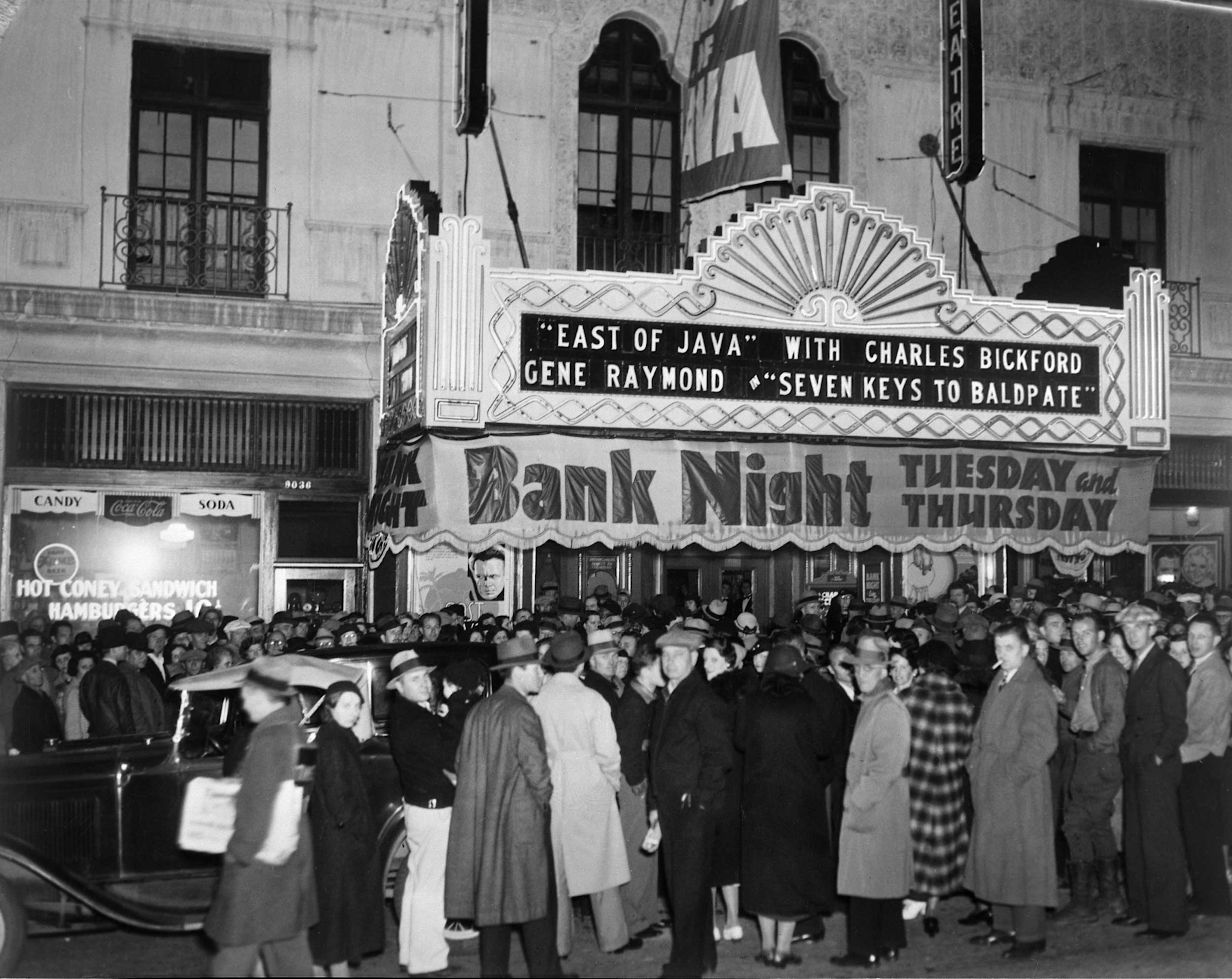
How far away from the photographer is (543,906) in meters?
7.29

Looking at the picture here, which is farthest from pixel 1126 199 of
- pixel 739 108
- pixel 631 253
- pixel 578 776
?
pixel 578 776

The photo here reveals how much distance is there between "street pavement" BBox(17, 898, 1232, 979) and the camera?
7832mm

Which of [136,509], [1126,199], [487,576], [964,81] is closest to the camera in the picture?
[964,81]

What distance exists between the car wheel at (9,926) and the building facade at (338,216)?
8.64 m

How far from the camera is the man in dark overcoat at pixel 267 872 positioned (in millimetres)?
5910

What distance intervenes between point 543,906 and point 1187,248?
15.9 metres

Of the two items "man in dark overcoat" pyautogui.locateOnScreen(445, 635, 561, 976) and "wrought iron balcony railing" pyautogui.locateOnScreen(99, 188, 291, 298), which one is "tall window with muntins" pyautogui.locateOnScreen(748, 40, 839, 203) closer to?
"wrought iron balcony railing" pyautogui.locateOnScreen(99, 188, 291, 298)

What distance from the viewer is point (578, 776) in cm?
776

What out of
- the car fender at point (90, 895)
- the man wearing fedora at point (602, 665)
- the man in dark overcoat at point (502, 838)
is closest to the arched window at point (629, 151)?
the man wearing fedora at point (602, 665)

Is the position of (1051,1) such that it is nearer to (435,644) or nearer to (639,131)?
(639,131)

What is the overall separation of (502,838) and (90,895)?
2.38 m

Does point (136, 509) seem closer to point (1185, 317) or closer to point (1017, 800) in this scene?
point (1017, 800)

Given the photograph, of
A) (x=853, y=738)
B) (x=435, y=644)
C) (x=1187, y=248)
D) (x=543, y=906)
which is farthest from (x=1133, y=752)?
(x=1187, y=248)

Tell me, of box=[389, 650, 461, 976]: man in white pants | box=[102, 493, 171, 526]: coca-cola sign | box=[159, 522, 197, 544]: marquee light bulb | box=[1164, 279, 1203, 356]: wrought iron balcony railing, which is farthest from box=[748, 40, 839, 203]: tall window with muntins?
box=[389, 650, 461, 976]: man in white pants
